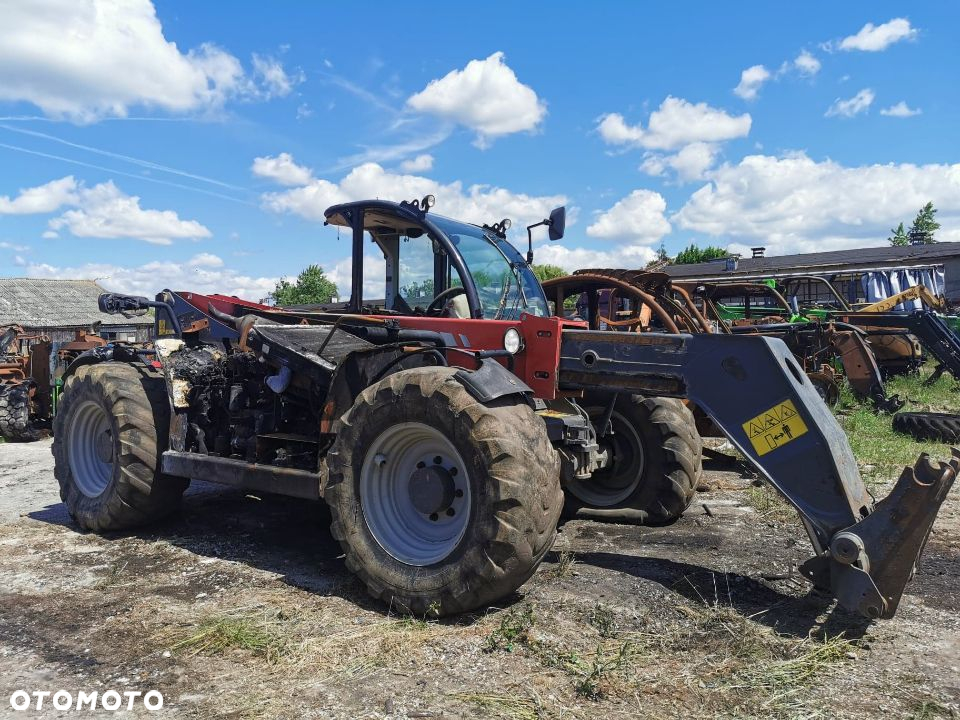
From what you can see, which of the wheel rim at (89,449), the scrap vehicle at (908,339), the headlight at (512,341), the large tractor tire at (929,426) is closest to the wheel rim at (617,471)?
the headlight at (512,341)

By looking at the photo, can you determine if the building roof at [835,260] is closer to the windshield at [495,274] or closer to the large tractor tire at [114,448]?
the windshield at [495,274]

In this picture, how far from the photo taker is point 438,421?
4277 millimetres

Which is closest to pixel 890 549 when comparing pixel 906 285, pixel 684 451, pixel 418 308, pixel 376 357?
pixel 684 451

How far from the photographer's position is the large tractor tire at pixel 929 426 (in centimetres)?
964

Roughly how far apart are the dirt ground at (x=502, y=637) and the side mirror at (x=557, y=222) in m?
2.59

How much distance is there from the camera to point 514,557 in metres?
3.96

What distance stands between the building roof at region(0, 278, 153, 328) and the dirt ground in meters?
30.4

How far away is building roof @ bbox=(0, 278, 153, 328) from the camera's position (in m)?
33.7

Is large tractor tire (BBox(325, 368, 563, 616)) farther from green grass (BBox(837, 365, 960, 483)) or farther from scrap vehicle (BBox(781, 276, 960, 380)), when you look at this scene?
scrap vehicle (BBox(781, 276, 960, 380))

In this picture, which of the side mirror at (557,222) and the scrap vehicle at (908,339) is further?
the scrap vehicle at (908,339)

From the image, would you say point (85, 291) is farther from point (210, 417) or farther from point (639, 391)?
point (639, 391)

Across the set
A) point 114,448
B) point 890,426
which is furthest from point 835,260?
point 114,448

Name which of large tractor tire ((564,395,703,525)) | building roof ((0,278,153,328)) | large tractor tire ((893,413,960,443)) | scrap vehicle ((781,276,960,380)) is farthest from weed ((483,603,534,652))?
building roof ((0,278,153,328))

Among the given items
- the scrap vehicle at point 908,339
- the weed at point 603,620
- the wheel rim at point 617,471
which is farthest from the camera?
the scrap vehicle at point 908,339
